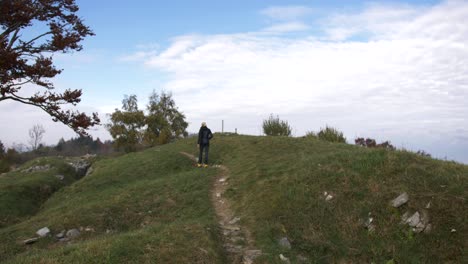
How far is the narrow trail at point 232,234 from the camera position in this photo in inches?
336

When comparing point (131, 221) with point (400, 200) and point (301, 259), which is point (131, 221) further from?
point (400, 200)

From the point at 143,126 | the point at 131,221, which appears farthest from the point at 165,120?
the point at 131,221

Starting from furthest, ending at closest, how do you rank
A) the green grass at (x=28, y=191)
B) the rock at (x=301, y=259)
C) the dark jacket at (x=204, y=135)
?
the dark jacket at (x=204, y=135) → the green grass at (x=28, y=191) → the rock at (x=301, y=259)

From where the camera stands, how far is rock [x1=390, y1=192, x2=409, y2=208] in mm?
9562

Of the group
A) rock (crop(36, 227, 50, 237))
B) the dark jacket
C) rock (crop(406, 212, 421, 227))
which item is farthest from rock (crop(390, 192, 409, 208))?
the dark jacket

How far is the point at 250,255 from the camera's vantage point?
8.57m

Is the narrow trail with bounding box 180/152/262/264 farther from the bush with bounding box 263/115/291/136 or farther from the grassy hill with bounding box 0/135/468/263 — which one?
the bush with bounding box 263/115/291/136

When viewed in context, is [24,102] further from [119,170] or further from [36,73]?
[119,170]

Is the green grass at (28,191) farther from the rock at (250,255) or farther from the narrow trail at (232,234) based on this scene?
the rock at (250,255)

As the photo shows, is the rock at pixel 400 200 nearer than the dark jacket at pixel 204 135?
Yes

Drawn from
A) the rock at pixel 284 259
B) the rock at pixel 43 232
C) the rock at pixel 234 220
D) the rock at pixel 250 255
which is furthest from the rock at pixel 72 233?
the rock at pixel 284 259

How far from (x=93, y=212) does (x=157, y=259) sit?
216 inches

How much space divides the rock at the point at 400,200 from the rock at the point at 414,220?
18.4 inches

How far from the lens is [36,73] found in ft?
28.1
